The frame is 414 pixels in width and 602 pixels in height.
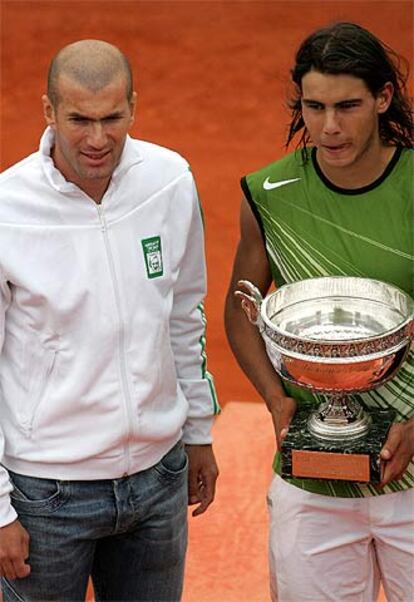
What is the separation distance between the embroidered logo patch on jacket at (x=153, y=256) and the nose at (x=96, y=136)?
260 millimetres

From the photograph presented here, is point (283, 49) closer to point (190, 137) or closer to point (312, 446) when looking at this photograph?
point (190, 137)

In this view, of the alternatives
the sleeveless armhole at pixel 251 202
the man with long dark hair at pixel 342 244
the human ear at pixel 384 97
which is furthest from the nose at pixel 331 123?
the sleeveless armhole at pixel 251 202

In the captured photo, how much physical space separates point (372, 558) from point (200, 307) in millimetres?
701

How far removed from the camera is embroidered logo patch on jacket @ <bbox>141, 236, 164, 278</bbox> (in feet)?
9.67

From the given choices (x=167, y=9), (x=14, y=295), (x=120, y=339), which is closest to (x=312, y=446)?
(x=120, y=339)

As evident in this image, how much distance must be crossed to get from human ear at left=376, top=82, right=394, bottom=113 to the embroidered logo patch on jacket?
21.8 inches

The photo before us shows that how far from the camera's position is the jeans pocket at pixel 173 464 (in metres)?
3.06

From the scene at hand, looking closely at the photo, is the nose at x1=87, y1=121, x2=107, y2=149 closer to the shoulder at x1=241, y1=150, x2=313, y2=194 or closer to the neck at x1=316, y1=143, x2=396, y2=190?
the shoulder at x1=241, y1=150, x2=313, y2=194

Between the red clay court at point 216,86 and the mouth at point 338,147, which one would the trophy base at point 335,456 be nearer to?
the mouth at point 338,147

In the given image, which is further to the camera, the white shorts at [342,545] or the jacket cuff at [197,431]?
the jacket cuff at [197,431]

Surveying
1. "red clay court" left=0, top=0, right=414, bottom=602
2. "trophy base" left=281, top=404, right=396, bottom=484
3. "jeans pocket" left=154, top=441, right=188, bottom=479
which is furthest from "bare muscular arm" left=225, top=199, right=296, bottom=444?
"red clay court" left=0, top=0, right=414, bottom=602

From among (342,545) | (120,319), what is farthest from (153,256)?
(342,545)

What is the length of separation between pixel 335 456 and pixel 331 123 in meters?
0.70

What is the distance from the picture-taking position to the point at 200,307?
3.24 metres
